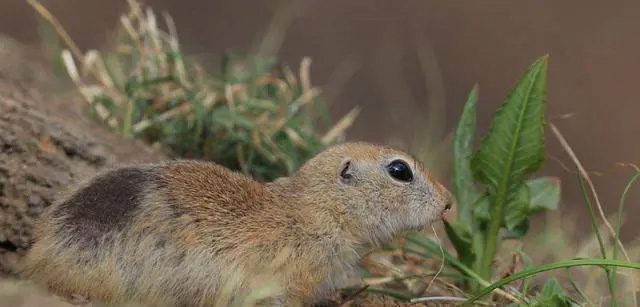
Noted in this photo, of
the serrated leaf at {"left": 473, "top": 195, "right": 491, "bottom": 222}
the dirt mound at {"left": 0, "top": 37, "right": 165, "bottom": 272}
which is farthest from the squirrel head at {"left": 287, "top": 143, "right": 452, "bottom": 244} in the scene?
the dirt mound at {"left": 0, "top": 37, "right": 165, "bottom": 272}

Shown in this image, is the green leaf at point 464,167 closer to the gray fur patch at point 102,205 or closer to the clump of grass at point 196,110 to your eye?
the clump of grass at point 196,110

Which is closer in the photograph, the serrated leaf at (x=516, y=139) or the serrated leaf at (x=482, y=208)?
the serrated leaf at (x=516, y=139)

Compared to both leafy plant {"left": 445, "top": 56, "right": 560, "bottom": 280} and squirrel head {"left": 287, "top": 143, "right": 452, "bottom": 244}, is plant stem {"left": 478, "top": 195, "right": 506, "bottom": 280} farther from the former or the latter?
squirrel head {"left": 287, "top": 143, "right": 452, "bottom": 244}

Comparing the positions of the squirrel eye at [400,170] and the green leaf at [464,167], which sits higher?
the green leaf at [464,167]

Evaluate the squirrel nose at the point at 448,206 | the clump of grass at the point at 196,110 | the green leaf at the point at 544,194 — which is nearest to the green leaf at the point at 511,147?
the green leaf at the point at 544,194

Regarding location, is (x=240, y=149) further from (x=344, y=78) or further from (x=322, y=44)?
(x=322, y=44)
